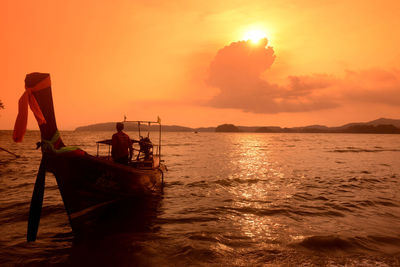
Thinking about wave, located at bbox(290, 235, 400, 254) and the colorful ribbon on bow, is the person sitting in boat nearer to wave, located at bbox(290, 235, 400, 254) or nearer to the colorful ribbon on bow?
the colorful ribbon on bow

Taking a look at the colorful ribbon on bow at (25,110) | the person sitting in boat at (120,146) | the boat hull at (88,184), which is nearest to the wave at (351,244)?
the boat hull at (88,184)

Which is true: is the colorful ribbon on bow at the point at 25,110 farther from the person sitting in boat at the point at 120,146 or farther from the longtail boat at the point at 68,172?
the person sitting in boat at the point at 120,146

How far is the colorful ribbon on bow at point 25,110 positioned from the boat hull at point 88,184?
1153 millimetres

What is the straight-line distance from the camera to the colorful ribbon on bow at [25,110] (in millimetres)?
5094

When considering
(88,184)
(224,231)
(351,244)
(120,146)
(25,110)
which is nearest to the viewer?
(25,110)

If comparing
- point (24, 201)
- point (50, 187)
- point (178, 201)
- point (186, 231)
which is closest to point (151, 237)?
point (186, 231)

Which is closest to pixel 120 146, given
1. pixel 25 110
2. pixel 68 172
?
pixel 68 172

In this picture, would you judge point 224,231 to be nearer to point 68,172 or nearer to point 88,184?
point 88,184

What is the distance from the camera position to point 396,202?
11.7 meters

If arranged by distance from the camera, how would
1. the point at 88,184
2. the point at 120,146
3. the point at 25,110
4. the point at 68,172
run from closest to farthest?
1. the point at 25,110
2. the point at 68,172
3. the point at 88,184
4. the point at 120,146

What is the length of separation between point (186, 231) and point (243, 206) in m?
4.03

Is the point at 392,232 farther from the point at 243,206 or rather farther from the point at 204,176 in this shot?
the point at 204,176

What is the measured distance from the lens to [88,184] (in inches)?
281

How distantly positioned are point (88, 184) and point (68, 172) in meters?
0.81
